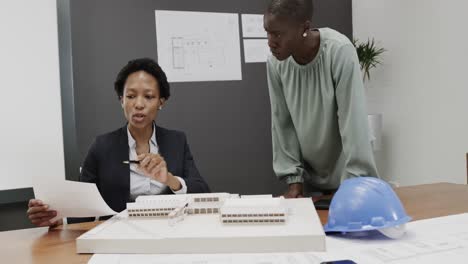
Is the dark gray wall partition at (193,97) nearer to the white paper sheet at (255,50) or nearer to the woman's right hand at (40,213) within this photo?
the white paper sheet at (255,50)

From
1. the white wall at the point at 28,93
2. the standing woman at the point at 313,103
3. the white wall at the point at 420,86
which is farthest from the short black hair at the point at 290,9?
the white wall at the point at 420,86

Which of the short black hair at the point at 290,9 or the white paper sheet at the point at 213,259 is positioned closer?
the white paper sheet at the point at 213,259

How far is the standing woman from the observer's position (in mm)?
1249

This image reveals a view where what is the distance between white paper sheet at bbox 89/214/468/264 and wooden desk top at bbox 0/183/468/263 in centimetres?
14

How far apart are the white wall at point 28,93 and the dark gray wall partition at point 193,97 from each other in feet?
0.60

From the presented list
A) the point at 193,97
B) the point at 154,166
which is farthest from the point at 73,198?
the point at 193,97

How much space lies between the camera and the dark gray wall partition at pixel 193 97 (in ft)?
7.24

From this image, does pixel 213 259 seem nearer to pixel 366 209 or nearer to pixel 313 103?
pixel 366 209

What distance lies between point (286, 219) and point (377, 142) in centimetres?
217

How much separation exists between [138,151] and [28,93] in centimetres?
77

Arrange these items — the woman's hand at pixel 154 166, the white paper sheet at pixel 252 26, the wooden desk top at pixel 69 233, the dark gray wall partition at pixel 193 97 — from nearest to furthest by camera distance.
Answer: the wooden desk top at pixel 69 233, the woman's hand at pixel 154 166, the dark gray wall partition at pixel 193 97, the white paper sheet at pixel 252 26

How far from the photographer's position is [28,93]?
6.27ft

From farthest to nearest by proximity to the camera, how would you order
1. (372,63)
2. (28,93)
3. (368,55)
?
(372,63) < (368,55) < (28,93)

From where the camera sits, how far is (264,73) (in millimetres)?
2705
